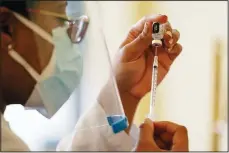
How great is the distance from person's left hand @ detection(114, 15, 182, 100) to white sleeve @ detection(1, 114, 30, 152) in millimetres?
270

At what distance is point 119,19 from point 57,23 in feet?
2.74

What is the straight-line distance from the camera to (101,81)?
833 millimetres

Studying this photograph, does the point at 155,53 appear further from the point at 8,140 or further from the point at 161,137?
the point at 8,140

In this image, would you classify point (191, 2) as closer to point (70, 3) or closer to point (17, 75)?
point (70, 3)

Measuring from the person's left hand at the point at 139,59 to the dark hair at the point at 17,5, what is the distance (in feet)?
0.82

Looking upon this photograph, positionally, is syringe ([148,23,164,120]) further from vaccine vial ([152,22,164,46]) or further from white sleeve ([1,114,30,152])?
white sleeve ([1,114,30,152])

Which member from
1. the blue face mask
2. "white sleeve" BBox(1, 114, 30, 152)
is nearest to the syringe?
the blue face mask

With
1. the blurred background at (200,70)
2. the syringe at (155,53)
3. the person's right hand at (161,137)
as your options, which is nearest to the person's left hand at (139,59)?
the syringe at (155,53)

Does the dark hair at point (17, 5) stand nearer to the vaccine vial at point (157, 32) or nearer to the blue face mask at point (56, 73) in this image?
the blue face mask at point (56, 73)

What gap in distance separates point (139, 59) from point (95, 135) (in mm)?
205

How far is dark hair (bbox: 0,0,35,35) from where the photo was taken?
749 mm

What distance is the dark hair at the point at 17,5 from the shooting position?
29.5 inches

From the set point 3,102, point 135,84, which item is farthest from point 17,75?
point 135,84

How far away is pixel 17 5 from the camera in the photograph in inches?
29.7
